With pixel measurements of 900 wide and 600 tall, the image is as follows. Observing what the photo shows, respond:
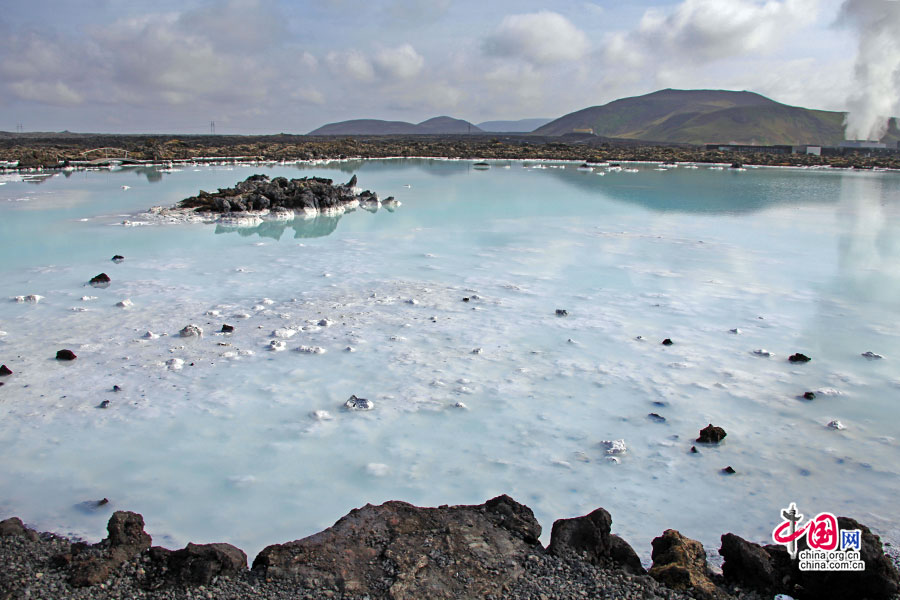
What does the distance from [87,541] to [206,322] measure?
13.7 feet

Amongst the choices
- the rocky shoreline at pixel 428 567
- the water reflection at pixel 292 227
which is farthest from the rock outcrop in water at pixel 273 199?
the rocky shoreline at pixel 428 567

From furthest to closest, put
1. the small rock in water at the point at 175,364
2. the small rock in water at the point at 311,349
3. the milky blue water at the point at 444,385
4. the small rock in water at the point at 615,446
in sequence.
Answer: the small rock in water at the point at 311,349, the small rock in water at the point at 175,364, the small rock in water at the point at 615,446, the milky blue water at the point at 444,385

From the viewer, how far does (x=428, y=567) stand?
3.28m

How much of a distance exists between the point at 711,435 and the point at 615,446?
31.8 inches

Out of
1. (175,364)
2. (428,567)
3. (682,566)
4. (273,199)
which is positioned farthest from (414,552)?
(273,199)

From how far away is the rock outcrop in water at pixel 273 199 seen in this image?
17.4 m

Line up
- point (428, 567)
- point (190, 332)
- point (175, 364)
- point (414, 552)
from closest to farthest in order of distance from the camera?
point (428, 567), point (414, 552), point (175, 364), point (190, 332)

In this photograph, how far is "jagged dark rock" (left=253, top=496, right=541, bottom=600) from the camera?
315 centimetres

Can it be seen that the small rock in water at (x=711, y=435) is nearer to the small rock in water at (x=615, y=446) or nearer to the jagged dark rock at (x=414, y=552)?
the small rock in water at (x=615, y=446)

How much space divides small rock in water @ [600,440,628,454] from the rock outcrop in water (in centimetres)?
1460

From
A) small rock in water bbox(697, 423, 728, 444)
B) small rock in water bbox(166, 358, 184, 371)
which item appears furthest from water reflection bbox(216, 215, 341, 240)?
small rock in water bbox(697, 423, 728, 444)

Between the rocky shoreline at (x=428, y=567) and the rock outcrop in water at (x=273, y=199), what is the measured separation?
48.7 ft

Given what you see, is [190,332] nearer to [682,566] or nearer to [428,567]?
[428,567]

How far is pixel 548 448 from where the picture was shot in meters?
4.86
